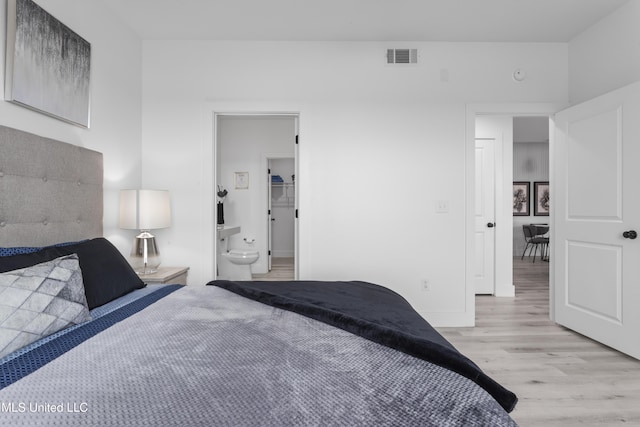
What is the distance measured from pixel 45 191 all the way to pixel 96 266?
21.4 inches

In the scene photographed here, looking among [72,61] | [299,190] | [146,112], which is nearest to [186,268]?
[299,190]

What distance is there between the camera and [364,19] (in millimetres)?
2879

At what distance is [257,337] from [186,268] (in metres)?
2.03

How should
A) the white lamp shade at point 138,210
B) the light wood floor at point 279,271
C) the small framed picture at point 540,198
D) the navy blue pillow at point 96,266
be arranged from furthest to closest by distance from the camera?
1. the small framed picture at point 540,198
2. the light wood floor at point 279,271
3. the white lamp shade at point 138,210
4. the navy blue pillow at point 96,266

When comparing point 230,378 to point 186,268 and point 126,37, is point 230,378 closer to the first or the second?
point 186,268

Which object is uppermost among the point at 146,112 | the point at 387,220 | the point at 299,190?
the point at 146,112

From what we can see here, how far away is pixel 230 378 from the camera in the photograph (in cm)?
91

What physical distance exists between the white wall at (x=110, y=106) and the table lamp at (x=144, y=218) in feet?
0.51

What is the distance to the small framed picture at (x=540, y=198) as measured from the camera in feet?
26.3

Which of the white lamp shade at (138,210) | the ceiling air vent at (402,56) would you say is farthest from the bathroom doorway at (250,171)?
the white lamp shade at (138,210)

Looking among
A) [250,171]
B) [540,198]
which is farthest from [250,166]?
[540,198]

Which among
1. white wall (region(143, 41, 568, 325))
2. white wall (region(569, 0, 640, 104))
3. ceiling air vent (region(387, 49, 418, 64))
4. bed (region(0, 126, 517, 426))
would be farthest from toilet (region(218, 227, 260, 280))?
white wall (region(569, 0, 640, 104))

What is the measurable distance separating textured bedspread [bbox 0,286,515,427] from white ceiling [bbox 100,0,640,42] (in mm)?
2533

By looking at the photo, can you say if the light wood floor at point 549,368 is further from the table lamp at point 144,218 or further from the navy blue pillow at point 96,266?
the table lamp at point 144,218
